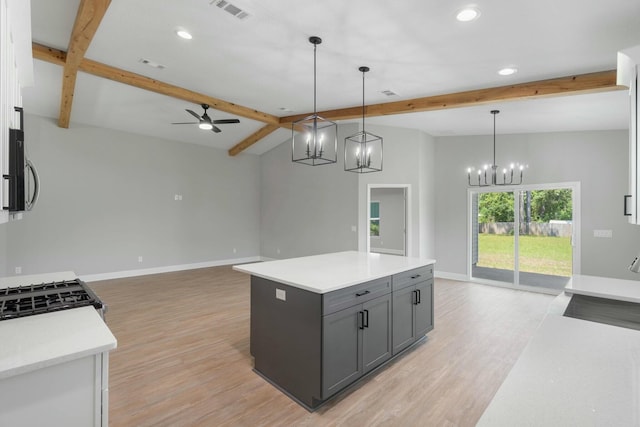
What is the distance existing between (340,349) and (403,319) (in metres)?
0.98

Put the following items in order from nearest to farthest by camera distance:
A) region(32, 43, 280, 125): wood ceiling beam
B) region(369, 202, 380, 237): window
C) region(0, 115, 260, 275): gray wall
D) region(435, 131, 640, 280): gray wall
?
region(32, 43, 280, 125): wood ceiling beam
region(435, 131, 640, 280): gray wall
region(0, 115, 260, 275): gray wall
region(369, 202, 380, 237): window

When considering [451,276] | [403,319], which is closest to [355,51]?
[403,319]

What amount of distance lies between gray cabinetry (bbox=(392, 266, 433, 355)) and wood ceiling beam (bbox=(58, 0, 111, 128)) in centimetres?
380

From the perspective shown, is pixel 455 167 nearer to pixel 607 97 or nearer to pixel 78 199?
pixel 607 97

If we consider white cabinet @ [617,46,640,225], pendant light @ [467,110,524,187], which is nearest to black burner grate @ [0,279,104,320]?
white cabinet @ [617,46,640,225]

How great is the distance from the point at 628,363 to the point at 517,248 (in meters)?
5.60

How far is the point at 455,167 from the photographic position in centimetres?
675

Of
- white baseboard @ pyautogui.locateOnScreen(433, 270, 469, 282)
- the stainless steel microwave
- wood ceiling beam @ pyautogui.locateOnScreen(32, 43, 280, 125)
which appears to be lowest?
white baseboard @ pyautogui.locateOnScreen(433, 270, 469, 282)

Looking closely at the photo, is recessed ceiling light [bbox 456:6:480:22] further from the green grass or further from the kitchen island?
the green grass

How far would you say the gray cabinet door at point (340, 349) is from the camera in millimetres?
2309

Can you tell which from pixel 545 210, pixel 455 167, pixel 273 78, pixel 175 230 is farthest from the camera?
pixel 175 230

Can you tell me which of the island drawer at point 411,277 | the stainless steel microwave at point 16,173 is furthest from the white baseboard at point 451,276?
the stainless steel microwave at point 16,173

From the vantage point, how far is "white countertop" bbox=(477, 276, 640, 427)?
2.88ft

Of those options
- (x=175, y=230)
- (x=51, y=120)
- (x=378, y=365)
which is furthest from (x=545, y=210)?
(x=51, y=120)
